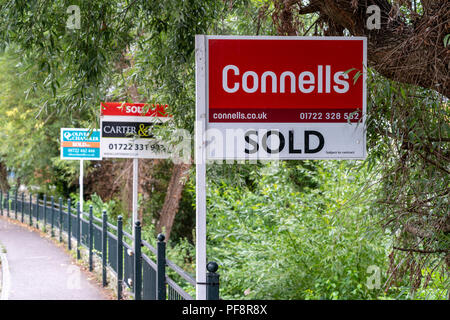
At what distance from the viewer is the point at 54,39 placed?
5.11 m

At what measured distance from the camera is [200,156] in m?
3.83

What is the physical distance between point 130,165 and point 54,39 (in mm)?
11989

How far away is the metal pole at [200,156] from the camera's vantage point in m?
3.81

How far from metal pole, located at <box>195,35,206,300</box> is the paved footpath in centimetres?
706

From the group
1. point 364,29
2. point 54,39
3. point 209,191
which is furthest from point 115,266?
point 364,29

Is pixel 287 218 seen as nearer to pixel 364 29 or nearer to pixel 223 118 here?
pixel 364 29

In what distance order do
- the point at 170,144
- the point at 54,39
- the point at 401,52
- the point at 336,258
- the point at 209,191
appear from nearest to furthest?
the point at 401,52, the point at 54,39, the point at 170,144, the point at 336,258, the point at 209,191

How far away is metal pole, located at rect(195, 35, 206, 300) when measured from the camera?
12.5 feet

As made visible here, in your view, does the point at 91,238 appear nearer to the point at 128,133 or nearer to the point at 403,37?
the point at 128,133

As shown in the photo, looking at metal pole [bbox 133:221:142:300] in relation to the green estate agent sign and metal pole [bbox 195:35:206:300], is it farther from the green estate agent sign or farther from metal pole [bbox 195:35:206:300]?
the green estate agent sign

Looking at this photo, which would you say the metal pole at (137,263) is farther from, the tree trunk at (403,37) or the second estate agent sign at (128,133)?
the tree trunk at (403,37)

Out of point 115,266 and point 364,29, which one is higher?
point 364,29

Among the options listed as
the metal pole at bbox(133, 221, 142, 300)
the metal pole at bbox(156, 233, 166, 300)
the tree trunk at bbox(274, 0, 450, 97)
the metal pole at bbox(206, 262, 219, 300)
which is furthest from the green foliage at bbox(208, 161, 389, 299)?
the metal pole at bbox(206, 262, 219, 300)

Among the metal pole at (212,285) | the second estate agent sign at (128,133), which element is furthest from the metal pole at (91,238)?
the metal pole at (212,285)
